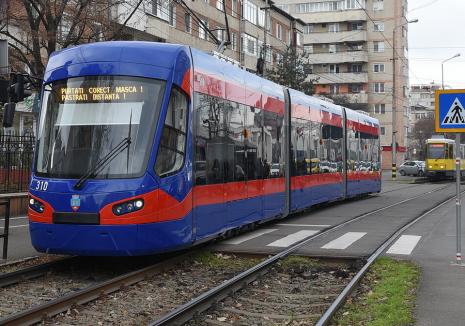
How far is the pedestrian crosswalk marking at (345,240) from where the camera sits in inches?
453

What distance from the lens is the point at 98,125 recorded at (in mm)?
8758

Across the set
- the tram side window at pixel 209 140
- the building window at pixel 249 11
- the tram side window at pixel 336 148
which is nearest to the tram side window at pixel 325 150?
the tram side window at pixel 336 148

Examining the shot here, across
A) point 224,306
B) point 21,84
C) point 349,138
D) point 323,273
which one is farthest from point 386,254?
point 349,138

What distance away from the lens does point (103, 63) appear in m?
9.09

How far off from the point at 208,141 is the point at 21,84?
3.09 metres

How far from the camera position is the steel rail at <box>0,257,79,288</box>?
8.09 m

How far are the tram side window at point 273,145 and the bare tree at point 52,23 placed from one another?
378 inches

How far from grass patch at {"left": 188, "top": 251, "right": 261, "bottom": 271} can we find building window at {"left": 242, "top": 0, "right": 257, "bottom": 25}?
42701 mm

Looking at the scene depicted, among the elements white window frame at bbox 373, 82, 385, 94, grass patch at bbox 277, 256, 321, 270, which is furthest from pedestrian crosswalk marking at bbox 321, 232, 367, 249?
white window frame at bbox 373, 82, 385, 94

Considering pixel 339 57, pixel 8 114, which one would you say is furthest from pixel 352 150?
pixel 339 57

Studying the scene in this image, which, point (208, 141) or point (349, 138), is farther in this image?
point (349, 138)

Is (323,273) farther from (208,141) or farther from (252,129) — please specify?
(252,129)

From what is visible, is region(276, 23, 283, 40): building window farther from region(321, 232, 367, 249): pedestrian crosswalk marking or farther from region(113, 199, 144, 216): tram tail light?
region(113, 199, 144, 216): tram tail light

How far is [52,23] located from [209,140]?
40.4 ft
